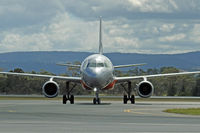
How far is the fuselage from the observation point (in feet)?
160

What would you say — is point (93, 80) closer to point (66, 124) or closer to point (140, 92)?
point (140, 92)

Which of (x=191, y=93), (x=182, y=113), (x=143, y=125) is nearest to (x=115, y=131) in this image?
(x=143, y=125)

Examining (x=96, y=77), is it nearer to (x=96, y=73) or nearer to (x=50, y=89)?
(x=96, y=73)

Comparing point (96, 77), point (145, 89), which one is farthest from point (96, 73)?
point (145, 89)

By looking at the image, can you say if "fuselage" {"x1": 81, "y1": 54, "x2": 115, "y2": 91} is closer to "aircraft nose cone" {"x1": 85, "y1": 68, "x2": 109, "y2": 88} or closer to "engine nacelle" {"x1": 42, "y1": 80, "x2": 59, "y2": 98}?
"aircraft nose cone" {"x1": 85, "y1": 68, "x2": 109, "y2": 88}

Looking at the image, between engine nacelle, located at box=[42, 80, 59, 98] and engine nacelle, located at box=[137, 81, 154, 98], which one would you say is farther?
engine nacelle, located at box=[42, 80, 59, 98]

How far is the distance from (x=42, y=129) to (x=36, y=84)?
11356 cm

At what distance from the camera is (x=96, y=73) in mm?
48750

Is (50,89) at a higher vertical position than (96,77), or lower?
lower

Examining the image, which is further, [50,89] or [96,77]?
[50,89]

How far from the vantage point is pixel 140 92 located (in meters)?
53.3

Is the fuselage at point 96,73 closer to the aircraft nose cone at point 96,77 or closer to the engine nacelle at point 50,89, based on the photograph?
the aircraft nose cone at point 96,77

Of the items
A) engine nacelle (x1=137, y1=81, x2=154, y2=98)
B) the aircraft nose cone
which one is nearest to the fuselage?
the aircraft nose cone

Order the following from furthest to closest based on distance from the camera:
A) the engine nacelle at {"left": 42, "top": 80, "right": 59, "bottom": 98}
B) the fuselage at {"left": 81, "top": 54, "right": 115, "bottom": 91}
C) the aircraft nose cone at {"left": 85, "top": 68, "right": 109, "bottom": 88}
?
the engine nacelle at {"left": 42, "top": 80, "right": 59, "bottom": 98}, the fuselage at {"left": 81, "top": 54, "right": 115, "bottom": 91}, the aircraft nose cone at {"left": 85, "top": 68, "right": 109, "bottom": 88}
